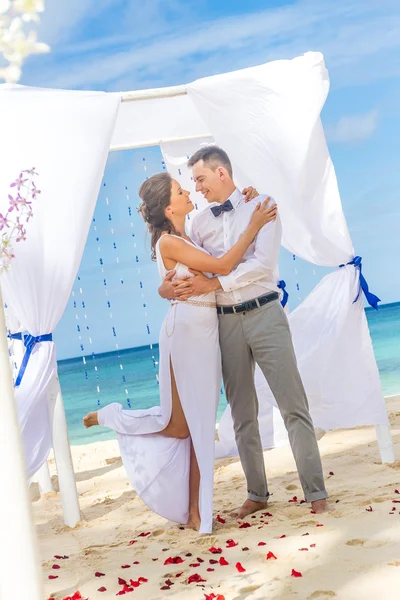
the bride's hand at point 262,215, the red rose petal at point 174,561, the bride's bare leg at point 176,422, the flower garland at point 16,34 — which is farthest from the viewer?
the bride's bare leg at point 176,422

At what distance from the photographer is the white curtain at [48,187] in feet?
12.7

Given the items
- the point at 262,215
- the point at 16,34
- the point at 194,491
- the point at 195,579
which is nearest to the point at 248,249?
the point at 262,215

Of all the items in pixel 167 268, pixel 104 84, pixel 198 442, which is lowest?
pixel 198 442

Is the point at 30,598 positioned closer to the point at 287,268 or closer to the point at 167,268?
the point at 167,268

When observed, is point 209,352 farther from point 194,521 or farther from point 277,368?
point 194,521

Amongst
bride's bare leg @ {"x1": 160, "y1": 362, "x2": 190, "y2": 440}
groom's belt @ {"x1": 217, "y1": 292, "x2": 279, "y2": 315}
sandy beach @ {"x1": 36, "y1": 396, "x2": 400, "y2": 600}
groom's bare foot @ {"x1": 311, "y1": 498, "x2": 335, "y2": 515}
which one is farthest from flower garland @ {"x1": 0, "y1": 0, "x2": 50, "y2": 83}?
groom's bare foot @ {"x1": 311, "y1": 498, "x2": 335, "y2": 515}

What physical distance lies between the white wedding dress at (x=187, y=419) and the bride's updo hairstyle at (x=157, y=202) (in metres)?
0.14

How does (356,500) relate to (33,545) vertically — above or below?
below

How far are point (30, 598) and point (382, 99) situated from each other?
931 inches

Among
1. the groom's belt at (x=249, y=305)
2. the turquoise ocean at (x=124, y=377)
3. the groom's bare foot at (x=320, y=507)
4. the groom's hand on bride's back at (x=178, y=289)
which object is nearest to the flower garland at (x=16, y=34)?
the groom's hand on bride's back at (x=178, y=289)

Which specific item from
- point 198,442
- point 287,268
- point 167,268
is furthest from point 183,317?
point 287,268

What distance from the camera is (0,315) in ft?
5.21

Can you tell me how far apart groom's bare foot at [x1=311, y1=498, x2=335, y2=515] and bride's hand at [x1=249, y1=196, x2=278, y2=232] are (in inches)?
46.5

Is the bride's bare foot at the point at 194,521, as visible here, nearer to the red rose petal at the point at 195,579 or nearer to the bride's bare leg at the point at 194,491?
the bride's bare leg at the point at 194,491
